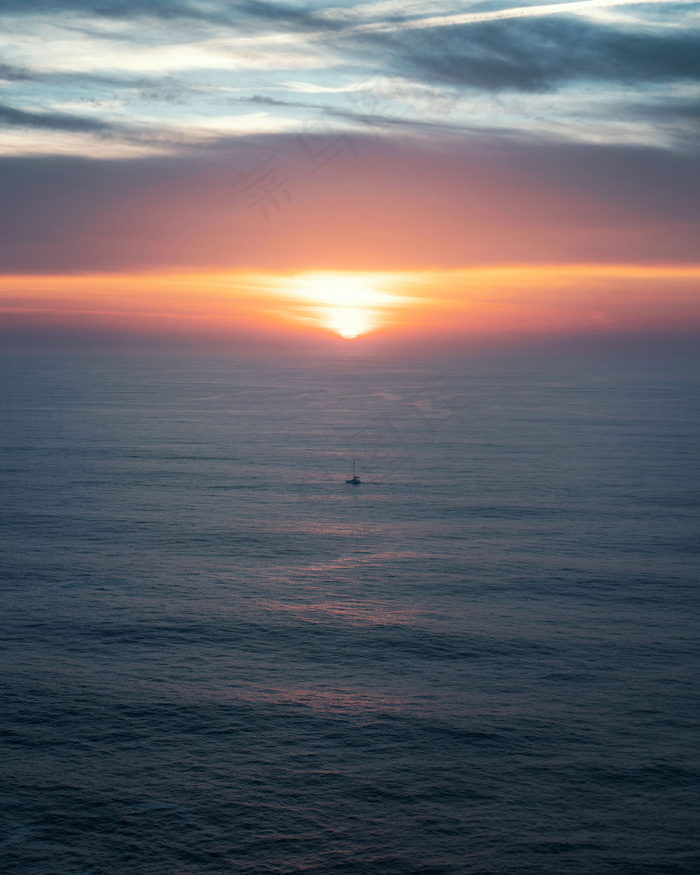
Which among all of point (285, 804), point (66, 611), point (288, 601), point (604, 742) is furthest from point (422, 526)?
point (285, 804)

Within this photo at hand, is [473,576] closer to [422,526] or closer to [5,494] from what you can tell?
[422,526]

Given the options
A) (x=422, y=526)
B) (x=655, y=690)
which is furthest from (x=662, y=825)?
(x=422, y=526)

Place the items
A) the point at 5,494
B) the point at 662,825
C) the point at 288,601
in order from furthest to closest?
Answer: the point at 5,494, the point at 288,601, the point at 662,825

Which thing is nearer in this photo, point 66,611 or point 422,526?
point 66,611

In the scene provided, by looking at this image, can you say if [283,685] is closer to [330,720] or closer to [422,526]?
[330,720]

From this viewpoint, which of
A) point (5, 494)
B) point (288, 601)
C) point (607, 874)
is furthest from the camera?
point (5, 494)

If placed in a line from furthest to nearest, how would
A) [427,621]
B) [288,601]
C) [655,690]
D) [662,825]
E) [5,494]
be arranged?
1. [5,494]
2. [288,601]
3. [427,621]
4. [655,690]
5. [662,825]
